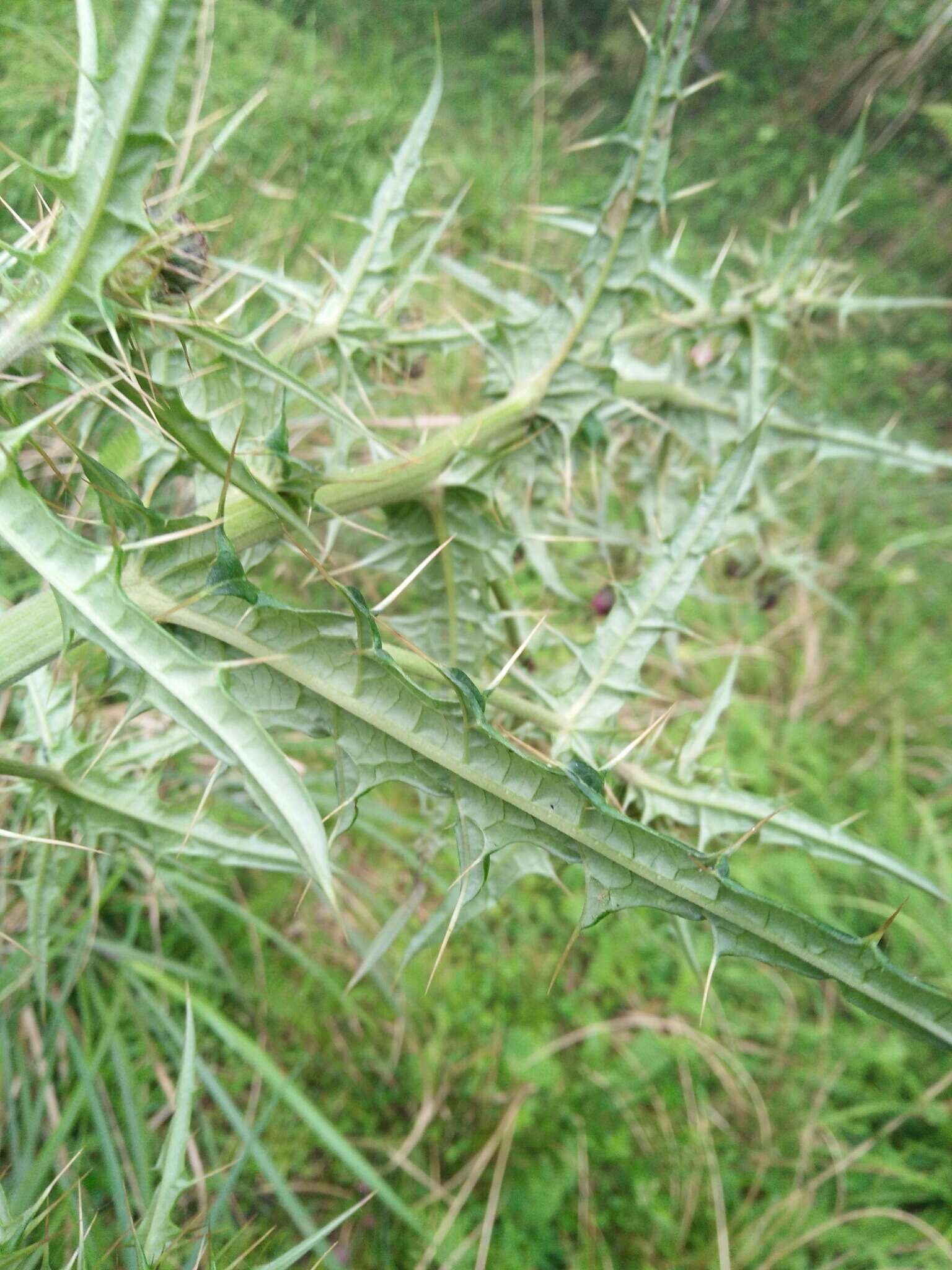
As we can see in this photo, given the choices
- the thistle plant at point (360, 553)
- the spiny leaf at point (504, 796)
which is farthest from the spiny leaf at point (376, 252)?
the spiny leaf at point (504, 796)

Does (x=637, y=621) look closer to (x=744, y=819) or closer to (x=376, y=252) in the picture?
(x=744, y=819)

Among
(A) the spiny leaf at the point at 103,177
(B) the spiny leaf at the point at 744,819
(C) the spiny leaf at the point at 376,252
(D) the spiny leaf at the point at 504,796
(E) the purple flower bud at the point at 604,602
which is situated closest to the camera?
(A) the spiny leaf at the point at 103,177

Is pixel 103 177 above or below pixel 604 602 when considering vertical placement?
above

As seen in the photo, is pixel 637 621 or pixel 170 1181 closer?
pixel 170 1181

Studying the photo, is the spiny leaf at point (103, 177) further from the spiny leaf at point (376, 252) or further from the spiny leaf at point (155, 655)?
the spiny leaf at point (376, 252)

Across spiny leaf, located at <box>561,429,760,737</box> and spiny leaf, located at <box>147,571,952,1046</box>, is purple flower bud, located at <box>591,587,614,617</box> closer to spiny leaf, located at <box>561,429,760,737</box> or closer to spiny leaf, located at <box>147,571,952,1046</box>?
spiny leaf, located at <box>561,429,760,737</box>

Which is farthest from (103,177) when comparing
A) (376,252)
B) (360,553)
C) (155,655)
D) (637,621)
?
(360,553)

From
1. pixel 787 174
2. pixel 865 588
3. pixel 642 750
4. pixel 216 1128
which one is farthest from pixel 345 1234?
pixel 787 174

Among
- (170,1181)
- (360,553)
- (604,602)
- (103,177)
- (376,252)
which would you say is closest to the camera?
(103,177)
